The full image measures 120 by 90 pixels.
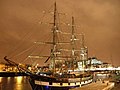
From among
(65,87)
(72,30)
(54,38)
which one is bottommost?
(65,87)

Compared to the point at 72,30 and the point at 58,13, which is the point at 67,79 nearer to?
the point at 58,13

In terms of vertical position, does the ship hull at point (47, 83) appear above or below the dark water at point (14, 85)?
above

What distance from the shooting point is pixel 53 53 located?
43.2 m

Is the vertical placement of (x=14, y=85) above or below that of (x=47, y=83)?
below

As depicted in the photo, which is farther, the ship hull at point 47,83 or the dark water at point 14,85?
the dark water at point 14,85

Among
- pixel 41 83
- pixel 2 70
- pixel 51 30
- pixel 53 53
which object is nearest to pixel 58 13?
pixel 51 30

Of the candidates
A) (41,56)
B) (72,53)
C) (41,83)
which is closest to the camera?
(41,83)

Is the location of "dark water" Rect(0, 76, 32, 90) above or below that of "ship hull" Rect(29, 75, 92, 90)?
below

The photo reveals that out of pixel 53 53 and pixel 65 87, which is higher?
pixel 53 53

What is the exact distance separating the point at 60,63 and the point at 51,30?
14074 mm

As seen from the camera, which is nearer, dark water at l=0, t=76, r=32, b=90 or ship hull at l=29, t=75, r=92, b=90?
ship hull at l=29, t=75, r=92, b=90

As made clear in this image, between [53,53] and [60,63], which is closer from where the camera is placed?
[53,53]

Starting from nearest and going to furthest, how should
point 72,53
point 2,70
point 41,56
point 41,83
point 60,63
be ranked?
point 41,83
point 41,56
point 60,63
point 72,53
point 2,70

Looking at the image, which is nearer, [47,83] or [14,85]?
[47,83]
